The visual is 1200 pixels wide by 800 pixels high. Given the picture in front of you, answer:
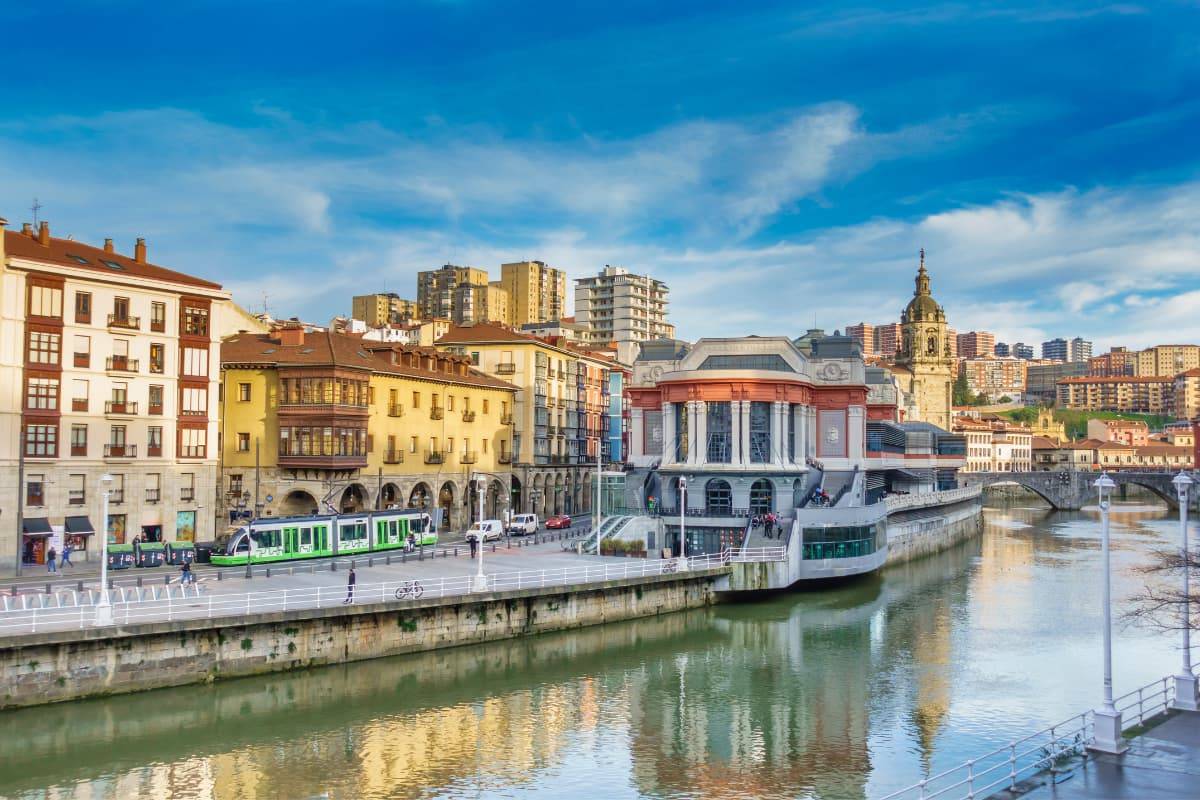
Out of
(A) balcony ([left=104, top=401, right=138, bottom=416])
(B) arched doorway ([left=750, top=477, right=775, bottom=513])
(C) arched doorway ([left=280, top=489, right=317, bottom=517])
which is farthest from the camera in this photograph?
(C) arched doorway ([left=280, top=489, right=317, bottom=517])

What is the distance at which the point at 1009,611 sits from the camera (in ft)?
193

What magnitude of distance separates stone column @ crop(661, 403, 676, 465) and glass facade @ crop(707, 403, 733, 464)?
3.08 m

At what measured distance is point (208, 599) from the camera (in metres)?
40.4

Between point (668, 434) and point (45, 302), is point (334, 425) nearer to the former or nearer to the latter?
point (45, 302)

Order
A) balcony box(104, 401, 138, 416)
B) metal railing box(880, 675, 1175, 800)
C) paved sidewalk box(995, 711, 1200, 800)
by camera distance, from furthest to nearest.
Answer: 1. balcony box(104, 401, 138, 416)
2. metal railing box(880, 675, 1175, 800)
3. paved sidewalk box(995, 711, 1200, 800)

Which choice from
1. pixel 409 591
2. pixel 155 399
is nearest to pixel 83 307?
pixel 155 399

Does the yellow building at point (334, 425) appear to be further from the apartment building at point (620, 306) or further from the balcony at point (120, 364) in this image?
the apartment building at point (620, 306)

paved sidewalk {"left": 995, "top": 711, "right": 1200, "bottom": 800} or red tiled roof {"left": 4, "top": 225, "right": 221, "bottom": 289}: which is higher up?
red tiled roof {"left": 4, "top": 225, "right": 221, "bottom": 289}

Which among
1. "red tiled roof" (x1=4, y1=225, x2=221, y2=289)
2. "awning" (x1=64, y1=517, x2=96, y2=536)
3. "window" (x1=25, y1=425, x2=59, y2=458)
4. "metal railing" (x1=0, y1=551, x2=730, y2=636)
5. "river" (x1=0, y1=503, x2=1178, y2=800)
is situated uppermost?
"red tiled roof" (x1=4, y1=225, x2=221, y2=289)

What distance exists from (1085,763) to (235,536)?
42.4 metres

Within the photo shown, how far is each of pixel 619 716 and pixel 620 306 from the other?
485ft

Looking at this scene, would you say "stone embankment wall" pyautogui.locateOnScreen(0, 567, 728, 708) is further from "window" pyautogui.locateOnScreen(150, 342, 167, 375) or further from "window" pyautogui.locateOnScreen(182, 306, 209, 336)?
"window" pyautogui.locateOnScreen(182, 306, 209, 336)

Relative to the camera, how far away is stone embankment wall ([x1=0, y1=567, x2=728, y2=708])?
→ 33.8 meters

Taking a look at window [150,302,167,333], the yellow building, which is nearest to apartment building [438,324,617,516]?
the yellow building
